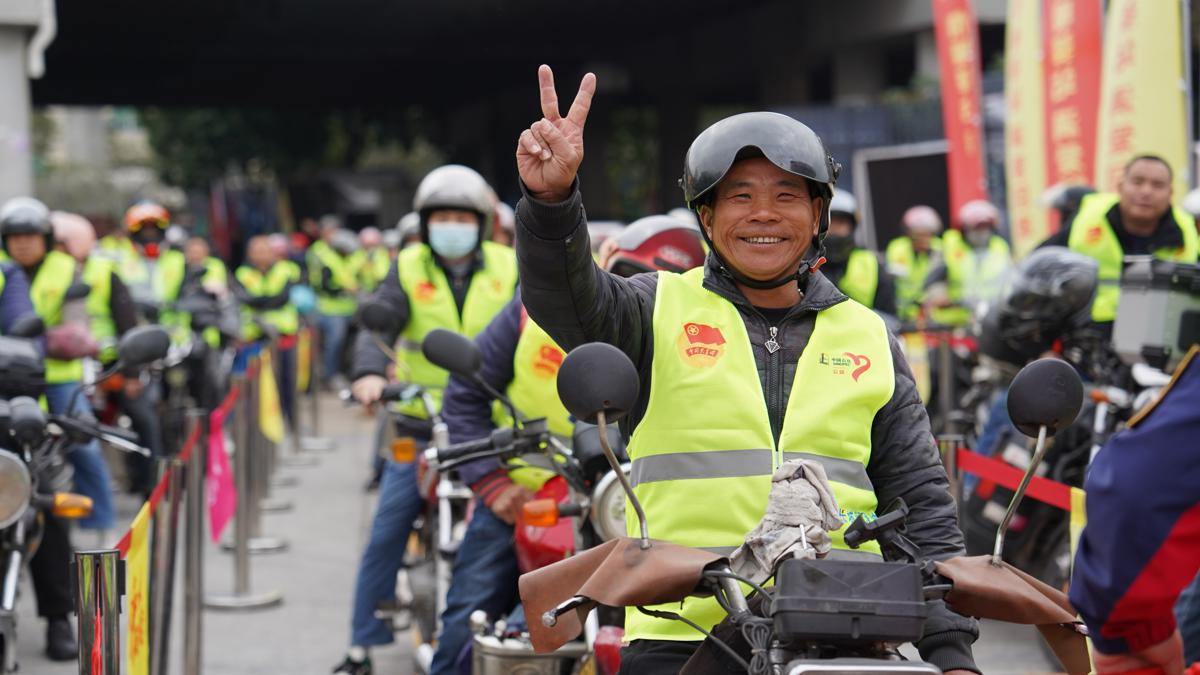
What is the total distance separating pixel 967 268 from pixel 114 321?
861 centimetres

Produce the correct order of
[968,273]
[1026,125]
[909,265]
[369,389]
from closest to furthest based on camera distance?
[369,389]
[1026,125]
[968,273]
[909,265]

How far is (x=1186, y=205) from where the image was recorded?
1031 cm

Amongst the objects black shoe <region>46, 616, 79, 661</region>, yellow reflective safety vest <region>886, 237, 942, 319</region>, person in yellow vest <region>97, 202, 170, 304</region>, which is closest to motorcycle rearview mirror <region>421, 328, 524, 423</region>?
black shoe <region>46, 616, 79, 661</region>

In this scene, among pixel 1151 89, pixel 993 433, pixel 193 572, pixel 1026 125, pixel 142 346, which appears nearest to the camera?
pixel 142 346

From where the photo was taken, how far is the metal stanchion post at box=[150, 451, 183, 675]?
Answer: 5391 millimetres

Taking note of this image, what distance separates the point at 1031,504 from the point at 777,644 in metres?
4.73

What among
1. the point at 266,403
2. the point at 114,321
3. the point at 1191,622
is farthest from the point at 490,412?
the point at 266,403

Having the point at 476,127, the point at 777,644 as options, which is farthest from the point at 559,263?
the point at 476,127

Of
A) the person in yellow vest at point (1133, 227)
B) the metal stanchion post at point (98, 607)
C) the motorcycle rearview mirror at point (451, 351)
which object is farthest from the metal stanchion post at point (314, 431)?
the metal stanchion post at point (98, 607)

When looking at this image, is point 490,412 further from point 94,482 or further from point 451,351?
point 94,482

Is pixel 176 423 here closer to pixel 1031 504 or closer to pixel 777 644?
pixel 1031 504

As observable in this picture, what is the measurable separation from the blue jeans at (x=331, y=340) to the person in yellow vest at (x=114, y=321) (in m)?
9.18

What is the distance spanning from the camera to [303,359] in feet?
63.4

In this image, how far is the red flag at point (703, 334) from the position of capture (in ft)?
10.9
